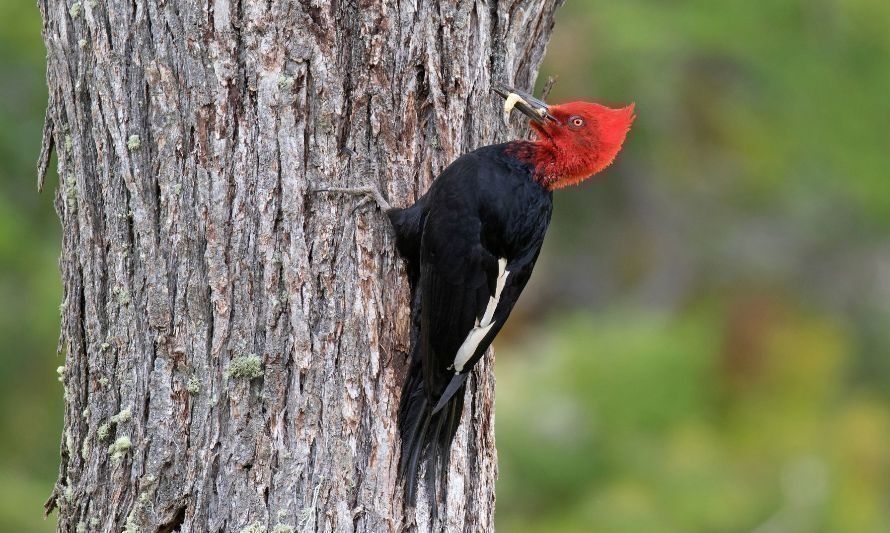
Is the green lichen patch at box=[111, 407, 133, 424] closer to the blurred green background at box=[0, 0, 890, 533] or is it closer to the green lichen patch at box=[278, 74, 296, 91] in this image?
the green lichen patch at box=[278, 74, 296, 91]

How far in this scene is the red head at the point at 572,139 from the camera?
332 cm

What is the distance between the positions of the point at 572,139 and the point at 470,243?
55 cm

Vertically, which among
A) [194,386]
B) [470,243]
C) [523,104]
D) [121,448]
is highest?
[523,104]

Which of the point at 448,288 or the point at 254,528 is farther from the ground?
the point at 448,288

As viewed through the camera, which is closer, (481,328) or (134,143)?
(134,143)

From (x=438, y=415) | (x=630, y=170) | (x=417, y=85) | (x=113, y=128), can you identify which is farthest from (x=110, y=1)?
(x=630, y=170)

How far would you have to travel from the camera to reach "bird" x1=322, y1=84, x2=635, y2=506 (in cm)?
275

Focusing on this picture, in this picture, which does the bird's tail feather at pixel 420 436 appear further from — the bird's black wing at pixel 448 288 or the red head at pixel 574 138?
the red head at pixel 574 138

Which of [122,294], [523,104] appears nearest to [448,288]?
[523,104]

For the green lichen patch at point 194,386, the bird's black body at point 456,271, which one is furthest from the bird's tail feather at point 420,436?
the green lichen patch at point 194,386

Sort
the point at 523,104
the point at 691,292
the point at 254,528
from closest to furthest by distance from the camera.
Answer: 1. the point at 254,528
2. the point at 523,104
3. the point at 691,292

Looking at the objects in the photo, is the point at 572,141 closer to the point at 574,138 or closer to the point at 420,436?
the point at 574,138

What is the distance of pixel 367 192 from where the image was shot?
271 centimetres

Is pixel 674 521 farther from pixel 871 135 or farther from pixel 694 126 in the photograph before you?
pixel 694 126
